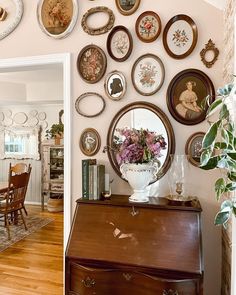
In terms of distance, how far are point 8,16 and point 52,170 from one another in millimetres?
3887

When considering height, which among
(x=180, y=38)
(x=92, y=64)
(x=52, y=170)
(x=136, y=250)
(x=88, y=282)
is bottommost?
(x=88, y=282)

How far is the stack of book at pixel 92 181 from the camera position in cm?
195

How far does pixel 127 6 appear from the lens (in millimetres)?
2094

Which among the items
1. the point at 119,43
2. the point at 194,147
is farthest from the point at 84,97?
the point at 194,147

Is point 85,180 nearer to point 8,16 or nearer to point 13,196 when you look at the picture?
point 8,16

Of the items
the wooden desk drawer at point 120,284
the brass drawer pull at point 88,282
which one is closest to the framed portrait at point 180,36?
the wooden desk drawer at point 120,284

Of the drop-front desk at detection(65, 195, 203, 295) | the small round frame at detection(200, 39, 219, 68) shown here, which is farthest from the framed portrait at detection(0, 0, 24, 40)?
the drop-front desk at detection(65, 195, 203, 295)

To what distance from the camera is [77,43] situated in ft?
7.33

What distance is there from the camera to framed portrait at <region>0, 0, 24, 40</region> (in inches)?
94.0

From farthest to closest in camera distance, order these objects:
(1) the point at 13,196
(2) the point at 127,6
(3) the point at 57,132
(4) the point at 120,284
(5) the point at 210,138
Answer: (3) the point at 57,132 → (1) the point at 13,196 → (2) the point at 127,6 → (4) the point at 120,284 → (5) the point at 210,138

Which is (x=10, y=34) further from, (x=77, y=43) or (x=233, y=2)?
(x=233, y=2)

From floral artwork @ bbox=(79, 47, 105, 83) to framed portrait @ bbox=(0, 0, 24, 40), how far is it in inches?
28.3

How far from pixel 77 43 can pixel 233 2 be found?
118 centimetres

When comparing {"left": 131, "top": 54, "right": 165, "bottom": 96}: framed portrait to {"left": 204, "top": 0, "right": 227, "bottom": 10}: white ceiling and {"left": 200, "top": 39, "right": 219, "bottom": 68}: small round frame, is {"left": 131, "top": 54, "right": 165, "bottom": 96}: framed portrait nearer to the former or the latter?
{"left": 200, "top": 39, "right": 219, "bottom": 68}: small round frame
